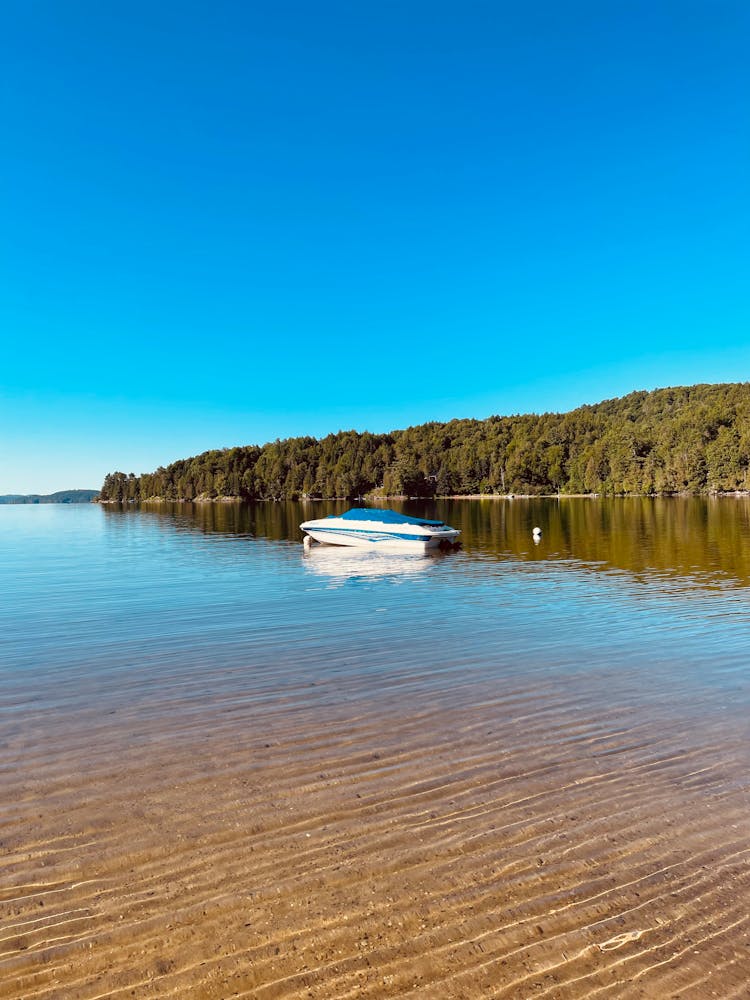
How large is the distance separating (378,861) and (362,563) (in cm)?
2951

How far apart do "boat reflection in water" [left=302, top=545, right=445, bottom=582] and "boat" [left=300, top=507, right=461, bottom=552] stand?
28.9 inches

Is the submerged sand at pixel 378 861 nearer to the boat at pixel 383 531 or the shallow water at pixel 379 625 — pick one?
the shallow water at pixel 379 625

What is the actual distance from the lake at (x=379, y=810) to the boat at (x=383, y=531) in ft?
77.9

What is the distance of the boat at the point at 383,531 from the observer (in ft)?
132

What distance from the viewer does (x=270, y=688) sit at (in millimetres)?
11141

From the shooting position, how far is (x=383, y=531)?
42312 millimetres

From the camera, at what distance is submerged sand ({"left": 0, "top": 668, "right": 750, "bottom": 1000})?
4141 millimetres

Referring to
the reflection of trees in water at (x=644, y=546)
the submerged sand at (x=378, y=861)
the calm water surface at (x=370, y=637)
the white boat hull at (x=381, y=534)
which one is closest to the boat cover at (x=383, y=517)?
the white boat hull at (x=381, y=534)

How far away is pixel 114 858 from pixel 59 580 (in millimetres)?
25616

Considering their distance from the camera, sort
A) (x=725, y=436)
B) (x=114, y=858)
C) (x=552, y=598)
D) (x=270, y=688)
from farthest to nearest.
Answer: (x=725, y=436) < (x=552, y=598) < (x=270, y=688) < (x=114, y=858)

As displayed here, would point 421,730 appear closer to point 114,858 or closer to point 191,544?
point 114,858

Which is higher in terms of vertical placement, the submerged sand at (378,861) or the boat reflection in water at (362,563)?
the submerged sand at (378,861)

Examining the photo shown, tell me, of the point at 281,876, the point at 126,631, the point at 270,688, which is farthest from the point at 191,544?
the point at 281,876

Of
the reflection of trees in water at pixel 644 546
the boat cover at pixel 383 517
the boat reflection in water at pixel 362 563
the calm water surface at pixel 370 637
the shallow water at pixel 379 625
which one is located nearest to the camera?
the calm water surface at pixel 370 637
